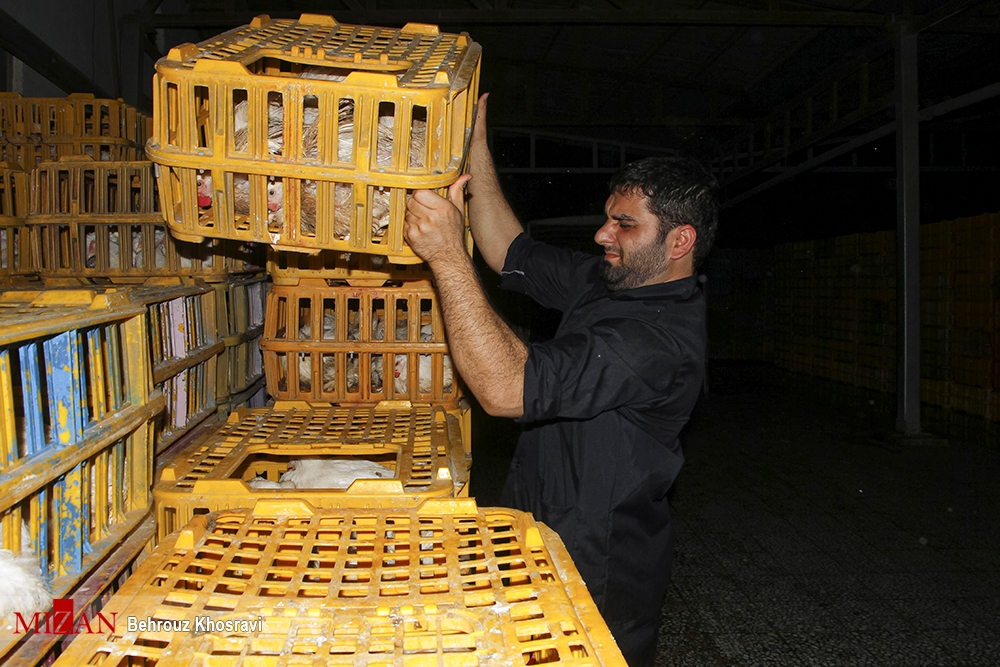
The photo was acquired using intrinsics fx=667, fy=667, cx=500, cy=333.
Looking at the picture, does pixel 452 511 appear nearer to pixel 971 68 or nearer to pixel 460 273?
pixel 460 273

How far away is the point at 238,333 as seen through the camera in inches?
129

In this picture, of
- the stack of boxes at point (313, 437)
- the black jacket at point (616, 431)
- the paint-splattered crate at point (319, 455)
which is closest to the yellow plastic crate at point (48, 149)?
the stack of boxes at point (313, 437)

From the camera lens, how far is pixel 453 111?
152 centimetres

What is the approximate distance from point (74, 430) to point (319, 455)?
79 cm

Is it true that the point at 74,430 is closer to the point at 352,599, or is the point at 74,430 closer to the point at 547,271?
the point at 352,599

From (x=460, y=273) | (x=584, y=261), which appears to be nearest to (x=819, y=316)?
(x=584, y=261)

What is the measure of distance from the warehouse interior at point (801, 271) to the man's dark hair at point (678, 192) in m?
2.04

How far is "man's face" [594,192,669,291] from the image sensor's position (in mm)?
2211

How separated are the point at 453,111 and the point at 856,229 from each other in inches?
543

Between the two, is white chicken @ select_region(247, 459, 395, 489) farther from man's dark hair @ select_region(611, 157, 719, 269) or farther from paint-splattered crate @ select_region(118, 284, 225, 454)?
man's dark hair @ select_region(611, 157, 719, 269)

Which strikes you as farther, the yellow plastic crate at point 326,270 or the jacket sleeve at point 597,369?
the yellow plastic crate at point 326,270

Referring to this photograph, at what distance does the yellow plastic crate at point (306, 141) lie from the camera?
1443 millimetres

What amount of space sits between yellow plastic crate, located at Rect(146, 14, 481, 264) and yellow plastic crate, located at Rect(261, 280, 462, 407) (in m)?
1.03

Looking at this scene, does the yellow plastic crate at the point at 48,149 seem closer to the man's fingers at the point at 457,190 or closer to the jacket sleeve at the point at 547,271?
the jacket sleeve at the point at 547,271
